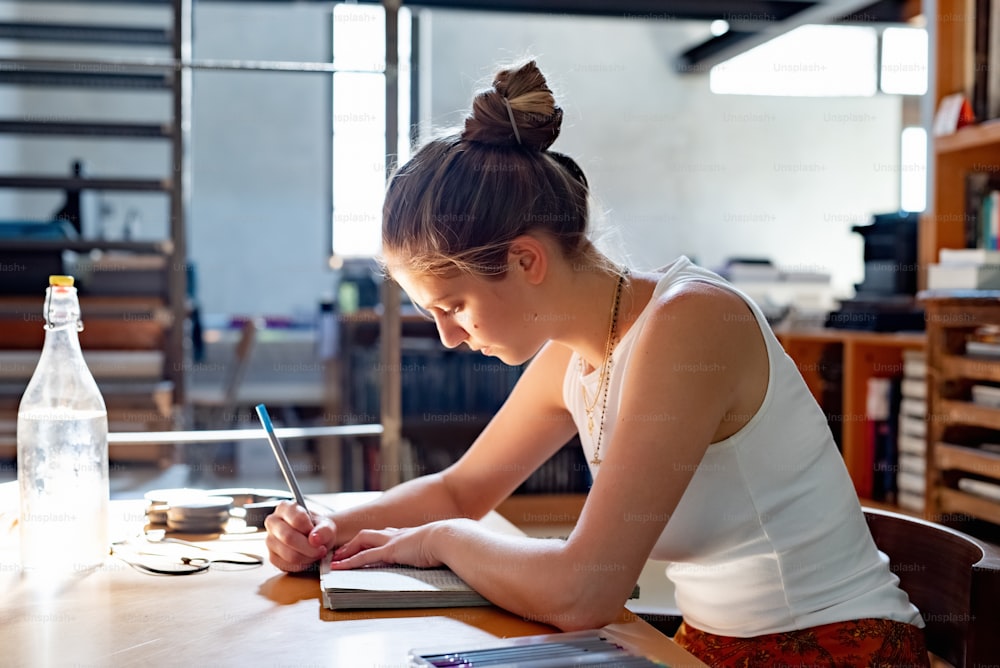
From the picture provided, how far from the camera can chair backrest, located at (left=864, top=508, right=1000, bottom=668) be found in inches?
40.5

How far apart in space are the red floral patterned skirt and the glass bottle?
2.47 feet

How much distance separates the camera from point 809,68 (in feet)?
28.8

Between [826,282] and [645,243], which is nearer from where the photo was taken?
[826,282]

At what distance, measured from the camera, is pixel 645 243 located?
8.88 metres

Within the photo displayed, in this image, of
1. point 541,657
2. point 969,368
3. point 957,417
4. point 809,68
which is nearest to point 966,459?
point 957,417

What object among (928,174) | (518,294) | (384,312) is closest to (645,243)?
(928,174)

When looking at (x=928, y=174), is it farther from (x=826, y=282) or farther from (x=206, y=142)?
(x=206, y=142)

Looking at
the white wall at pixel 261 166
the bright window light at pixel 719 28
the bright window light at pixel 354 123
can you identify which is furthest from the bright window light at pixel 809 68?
the white wall at pixel 261 166

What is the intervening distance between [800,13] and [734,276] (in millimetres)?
2057

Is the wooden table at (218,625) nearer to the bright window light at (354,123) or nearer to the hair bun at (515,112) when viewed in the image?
the hair bun at (515,112)

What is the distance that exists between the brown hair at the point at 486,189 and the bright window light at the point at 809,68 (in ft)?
25.7

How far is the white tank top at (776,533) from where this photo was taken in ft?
3.83

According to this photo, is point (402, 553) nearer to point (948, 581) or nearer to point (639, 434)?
point (639, 434)

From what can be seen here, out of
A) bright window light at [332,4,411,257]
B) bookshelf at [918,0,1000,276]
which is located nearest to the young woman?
bookshelf at [918,0,1000,276]
